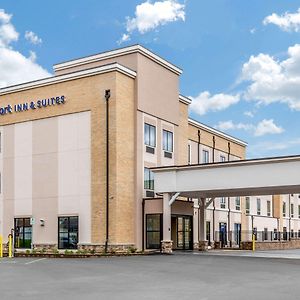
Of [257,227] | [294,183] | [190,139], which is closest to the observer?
[294,183]

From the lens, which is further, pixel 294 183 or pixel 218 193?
pixel 218 193

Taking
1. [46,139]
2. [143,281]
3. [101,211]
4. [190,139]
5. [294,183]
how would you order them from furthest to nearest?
1. [190,139]
2. [46,139]
3. [101,211]
4. [294,183]
5. [143,281]

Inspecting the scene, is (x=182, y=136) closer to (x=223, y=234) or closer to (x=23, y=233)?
(x=223, y=234)

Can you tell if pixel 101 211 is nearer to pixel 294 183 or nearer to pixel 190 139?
pixel 294 183

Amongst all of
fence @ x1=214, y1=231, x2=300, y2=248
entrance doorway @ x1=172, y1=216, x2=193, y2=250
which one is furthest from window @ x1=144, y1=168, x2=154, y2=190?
fence @ x1=214, y1=231, x2=300, y2=248

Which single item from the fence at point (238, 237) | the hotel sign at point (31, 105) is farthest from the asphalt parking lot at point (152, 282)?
the fence at point (238, 237)

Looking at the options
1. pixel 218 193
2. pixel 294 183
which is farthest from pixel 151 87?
pixel 294 183

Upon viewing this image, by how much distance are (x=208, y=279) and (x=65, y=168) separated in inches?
777

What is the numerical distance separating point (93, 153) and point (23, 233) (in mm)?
7658

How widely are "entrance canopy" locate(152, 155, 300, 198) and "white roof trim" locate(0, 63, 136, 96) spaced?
642 cm

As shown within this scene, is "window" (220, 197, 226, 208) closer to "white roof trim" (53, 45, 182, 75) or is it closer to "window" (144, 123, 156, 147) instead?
"white roof trim" (53, 45, 182, 75)

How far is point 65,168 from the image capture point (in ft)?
117

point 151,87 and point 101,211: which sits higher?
point 151,87

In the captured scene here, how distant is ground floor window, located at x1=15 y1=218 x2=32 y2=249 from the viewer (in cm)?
3684
